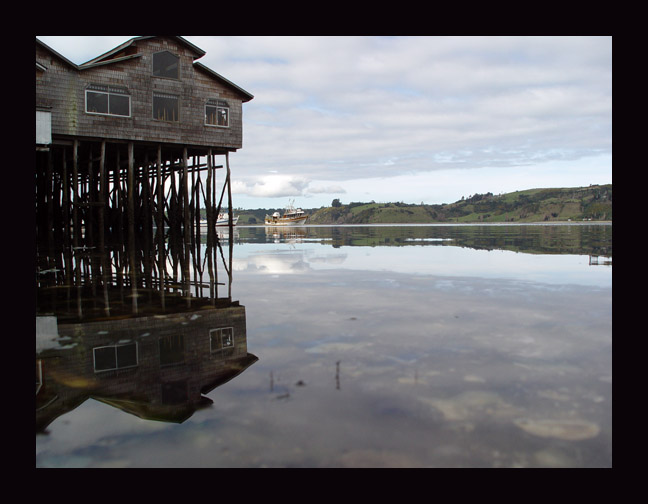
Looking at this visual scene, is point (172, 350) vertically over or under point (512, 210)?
under

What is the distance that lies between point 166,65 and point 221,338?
2080 cm

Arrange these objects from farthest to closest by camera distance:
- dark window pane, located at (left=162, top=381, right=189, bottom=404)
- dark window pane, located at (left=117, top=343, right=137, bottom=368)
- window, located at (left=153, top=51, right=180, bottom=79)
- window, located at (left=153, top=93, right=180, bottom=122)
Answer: window, located at (left=153, top=93, right=180, bottom=122) → window, located at (left=153, top=51, right=180, bottom=79) → dark window pane, located at (left=117, top=343, right=137, bottom=368) → dark window pane, located at (left=162, top=381, right=189, bottom=404)

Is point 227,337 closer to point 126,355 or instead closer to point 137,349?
point 137,349

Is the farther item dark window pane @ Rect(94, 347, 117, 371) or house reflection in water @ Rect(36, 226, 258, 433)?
dark window pane @ Rect(94, 347, 117, 371)

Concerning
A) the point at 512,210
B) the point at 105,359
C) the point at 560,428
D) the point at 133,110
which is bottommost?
the point at 560,428

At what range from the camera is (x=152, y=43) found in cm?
2302

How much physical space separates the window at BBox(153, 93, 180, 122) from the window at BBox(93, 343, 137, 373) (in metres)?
19.5

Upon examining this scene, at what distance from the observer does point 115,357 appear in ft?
19.8

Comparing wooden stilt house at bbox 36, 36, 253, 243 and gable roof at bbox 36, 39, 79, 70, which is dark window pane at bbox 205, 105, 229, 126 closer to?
wooden stilt house at bbox 36, 36, 253, 243

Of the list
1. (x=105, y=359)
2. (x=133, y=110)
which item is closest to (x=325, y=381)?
(x=105, y=359)

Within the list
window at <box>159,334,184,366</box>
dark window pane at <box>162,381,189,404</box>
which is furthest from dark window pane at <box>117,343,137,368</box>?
dark window pane at <box>162,381,189,404</box>

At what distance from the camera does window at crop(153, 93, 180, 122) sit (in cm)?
2362

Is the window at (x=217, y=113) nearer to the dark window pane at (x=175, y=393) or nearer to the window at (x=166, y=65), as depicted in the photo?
the window at (x=166, y=65)
